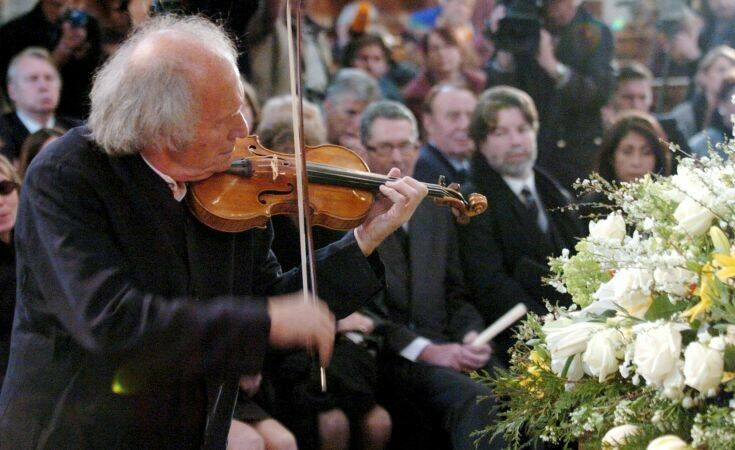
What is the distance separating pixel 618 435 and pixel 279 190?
→ 43.3 inches

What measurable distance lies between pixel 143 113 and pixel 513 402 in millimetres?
966

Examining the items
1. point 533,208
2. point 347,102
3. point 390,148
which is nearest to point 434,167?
point 390,148

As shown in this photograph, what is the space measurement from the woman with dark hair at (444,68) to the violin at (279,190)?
3417 mm

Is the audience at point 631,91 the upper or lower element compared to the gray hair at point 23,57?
upper

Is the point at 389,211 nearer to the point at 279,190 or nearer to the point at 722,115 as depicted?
the point at 279,190

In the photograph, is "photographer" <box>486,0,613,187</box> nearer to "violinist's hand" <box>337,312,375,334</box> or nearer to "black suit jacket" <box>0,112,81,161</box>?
"violinist's hand" <box>337,312,375,334</box>

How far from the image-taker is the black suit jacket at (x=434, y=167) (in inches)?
190

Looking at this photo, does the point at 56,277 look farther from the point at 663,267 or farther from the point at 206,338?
the point at 663,267

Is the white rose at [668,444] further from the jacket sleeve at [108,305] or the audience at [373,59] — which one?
the audience at [373,59]

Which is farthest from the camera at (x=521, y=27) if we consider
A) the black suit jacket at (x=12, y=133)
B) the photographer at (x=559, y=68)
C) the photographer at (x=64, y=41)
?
the black suit jacket at (x=12, y=133)

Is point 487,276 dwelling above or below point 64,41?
below

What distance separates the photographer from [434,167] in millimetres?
4926

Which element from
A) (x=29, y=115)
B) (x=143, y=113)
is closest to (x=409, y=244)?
(x=29, y=115)

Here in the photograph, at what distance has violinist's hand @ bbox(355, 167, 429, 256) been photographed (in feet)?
8.29
